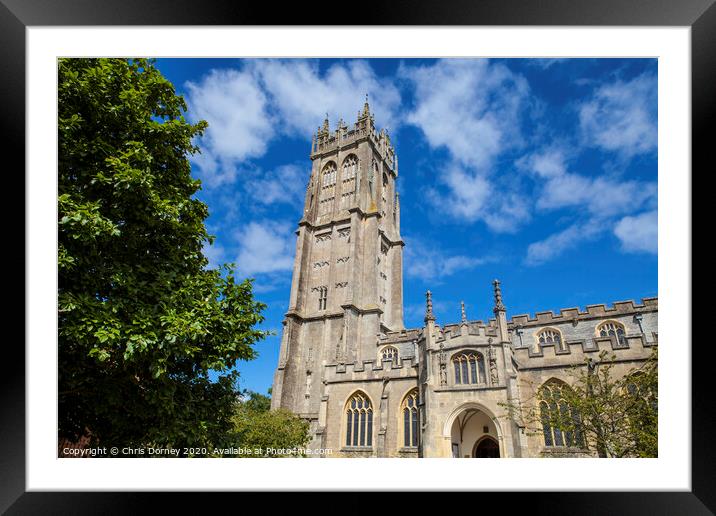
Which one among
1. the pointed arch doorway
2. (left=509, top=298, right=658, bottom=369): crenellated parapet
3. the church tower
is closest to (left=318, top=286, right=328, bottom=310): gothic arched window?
the church tower

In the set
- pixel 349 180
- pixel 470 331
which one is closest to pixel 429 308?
pixel 470 331

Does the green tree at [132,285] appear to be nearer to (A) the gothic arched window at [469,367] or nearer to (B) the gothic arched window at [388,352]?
(A) the gothic arched window at [469,367]

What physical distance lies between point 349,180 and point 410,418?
26265 mm

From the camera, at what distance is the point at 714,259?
191 inches

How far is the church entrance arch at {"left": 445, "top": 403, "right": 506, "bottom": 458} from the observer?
19.0 m

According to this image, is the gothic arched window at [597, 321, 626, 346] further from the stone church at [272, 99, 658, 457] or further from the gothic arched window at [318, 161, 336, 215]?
the gothic arched window at [318, 161, 336, 215]

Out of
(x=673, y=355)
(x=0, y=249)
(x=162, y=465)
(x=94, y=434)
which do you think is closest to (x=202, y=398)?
(x=94, y=434)

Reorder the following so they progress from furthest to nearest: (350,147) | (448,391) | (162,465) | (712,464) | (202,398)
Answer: (350,147)
(448,391)
(202,398)
(162,465)
(712,464)

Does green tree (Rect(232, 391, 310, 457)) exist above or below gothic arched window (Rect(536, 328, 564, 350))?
below

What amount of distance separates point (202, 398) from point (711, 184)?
30.4 feet

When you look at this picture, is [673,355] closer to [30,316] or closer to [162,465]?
[162,465]

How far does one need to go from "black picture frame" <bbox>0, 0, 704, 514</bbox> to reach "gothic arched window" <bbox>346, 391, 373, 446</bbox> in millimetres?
19178

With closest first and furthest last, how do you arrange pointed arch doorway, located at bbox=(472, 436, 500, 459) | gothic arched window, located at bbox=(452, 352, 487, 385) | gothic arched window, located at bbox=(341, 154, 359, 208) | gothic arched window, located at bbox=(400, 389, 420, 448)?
gothic arched window, located at bbox=(452, 352, 487, 385), pointed arch doorway, located at bbox=(472, 436, 500, 459), gothic arched window, located at bbox=(400, 389, 420, 448), gothic arched window, located at bbox=(341, 154, 359, 208)
